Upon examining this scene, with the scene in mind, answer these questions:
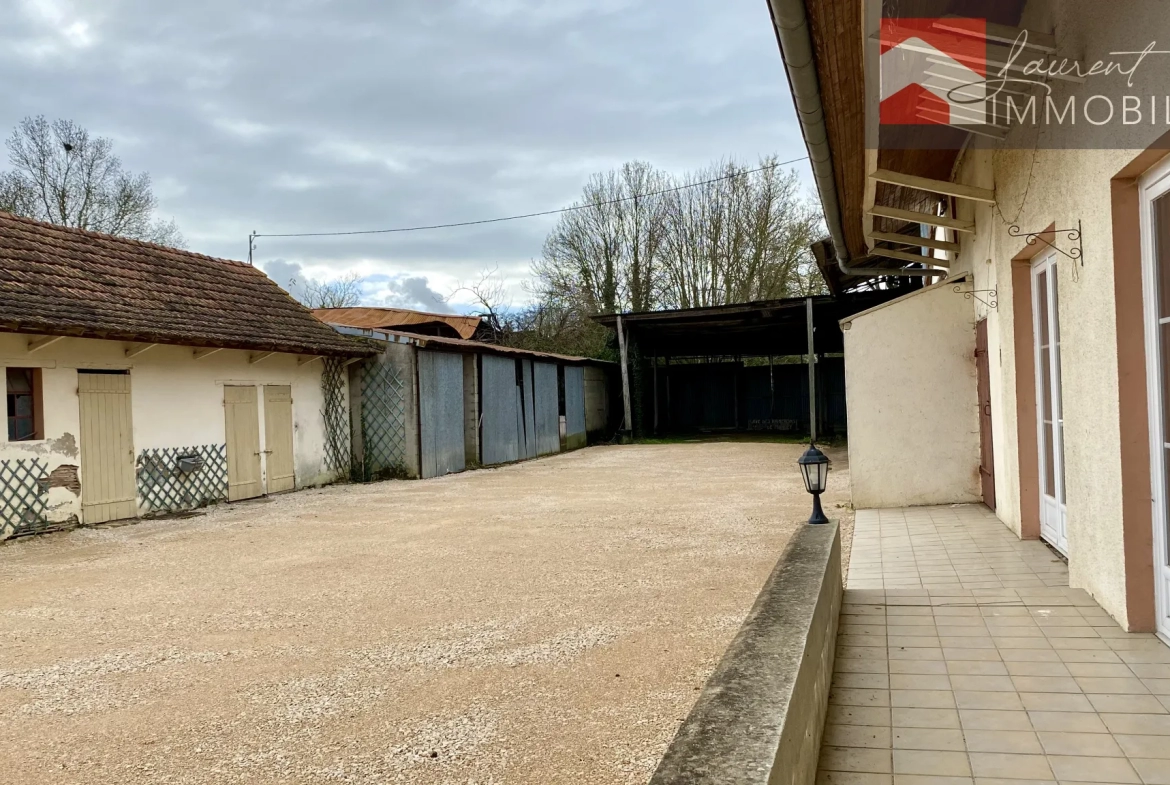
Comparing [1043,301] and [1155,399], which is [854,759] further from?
[1043,301]

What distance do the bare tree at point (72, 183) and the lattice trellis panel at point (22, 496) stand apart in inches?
592

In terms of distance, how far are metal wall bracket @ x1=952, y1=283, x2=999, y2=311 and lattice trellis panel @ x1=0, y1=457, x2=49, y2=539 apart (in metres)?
9.39

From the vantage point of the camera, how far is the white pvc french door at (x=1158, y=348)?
3.00 m

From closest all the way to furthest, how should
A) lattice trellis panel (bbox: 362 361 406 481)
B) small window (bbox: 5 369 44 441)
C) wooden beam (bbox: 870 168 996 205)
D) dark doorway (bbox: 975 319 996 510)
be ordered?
wooden beam (bbox: 870 168 996 205), dark doorway (bbox: 975 319 996 510), small window (bbox: 5 369 44 441), lattice trellis panel (bbox: 362 361 406 481)

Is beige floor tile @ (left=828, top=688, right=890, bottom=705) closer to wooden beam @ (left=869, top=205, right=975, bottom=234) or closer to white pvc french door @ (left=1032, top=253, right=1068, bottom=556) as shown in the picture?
white pvc french door @ (left=1032, top=253, right=1068, bottom=556)

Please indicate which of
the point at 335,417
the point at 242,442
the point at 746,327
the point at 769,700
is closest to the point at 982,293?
the point at 769,700

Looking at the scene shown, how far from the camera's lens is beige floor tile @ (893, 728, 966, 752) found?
255 centimetres

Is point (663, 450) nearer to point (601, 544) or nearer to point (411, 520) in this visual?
point (411, 520)

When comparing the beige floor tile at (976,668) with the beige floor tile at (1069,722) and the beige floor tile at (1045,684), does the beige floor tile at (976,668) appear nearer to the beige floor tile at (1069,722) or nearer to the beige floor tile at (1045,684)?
the beige floor tile at (1045,684)

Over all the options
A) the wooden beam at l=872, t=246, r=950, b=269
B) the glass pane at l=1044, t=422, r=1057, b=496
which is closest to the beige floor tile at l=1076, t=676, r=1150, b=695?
the glass pane at l=1044, t=422, r=1057, b=496

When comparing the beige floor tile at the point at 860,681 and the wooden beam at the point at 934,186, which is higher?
the wooden beam at the point at 934,186

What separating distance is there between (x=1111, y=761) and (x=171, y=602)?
17.6 ft

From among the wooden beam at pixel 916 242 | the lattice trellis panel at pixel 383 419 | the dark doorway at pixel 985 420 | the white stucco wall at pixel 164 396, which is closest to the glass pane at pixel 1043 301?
the dark doorway at pixel 985 420

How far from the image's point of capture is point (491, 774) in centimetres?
269
